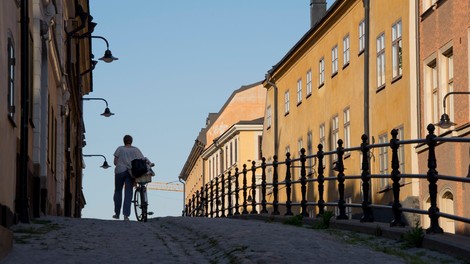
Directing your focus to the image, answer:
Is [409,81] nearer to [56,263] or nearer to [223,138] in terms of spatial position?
[56,263]

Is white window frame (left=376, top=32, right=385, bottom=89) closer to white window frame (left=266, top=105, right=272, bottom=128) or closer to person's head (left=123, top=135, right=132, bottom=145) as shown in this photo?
person's head (left=123, top=135, right=132, bottom=145)

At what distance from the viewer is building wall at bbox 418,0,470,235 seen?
3025 centimetres

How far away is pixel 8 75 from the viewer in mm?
17906

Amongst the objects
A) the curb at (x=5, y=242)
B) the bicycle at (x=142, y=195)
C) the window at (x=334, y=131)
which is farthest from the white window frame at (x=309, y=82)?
the curb at (x=5, y=242)

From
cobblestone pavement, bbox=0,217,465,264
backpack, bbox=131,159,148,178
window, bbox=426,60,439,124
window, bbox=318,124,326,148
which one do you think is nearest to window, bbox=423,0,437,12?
window, bbox=426,60,439,124

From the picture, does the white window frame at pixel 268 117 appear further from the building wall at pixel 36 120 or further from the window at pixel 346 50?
the building wall at pixel 36 120

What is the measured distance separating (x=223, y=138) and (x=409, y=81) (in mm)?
51825

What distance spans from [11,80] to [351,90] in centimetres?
2530

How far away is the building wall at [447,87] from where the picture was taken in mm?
30250

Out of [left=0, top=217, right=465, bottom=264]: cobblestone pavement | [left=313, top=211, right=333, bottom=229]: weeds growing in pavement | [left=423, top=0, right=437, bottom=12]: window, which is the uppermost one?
[left=423, top=0, right=437, bottom=12]: window

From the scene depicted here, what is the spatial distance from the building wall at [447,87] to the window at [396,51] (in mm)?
2228

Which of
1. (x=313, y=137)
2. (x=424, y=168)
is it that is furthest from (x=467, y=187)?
(x=313, y=137)

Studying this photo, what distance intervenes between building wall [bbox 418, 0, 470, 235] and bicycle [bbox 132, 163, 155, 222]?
767 cm

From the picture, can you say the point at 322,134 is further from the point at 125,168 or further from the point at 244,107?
the point at 244,107
